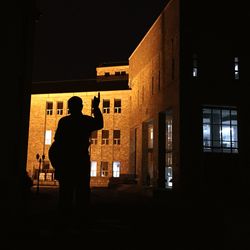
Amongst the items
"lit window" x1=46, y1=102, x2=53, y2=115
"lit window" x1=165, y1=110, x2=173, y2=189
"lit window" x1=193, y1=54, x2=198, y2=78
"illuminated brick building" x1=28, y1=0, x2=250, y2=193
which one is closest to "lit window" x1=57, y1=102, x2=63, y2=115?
"lit window" x1=46, y1=102, x2=53, y2=115

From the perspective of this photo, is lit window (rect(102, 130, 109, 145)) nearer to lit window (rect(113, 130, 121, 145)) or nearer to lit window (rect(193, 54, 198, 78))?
lit window (rect(113, 130, 121, 145))

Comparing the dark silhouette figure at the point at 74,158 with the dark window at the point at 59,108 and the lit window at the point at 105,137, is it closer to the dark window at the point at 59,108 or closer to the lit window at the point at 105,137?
the lit window at the point at 105,137

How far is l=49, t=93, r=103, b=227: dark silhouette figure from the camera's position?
4.23m

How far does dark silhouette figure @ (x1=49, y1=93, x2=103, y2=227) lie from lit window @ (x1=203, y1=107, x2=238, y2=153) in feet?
68.3

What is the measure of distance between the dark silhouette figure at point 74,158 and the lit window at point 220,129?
2081 cm

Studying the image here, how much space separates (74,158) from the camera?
4.28m

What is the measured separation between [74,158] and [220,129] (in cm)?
2184

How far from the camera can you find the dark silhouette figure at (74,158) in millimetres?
4227

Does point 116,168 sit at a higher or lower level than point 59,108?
lower

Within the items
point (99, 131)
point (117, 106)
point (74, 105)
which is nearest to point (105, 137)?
point (99, 131)

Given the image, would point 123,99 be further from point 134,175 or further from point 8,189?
point 8,189

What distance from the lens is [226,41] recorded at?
81.9 ft

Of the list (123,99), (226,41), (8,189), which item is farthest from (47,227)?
(123,99)

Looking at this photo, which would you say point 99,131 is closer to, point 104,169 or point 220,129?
point 104,169
